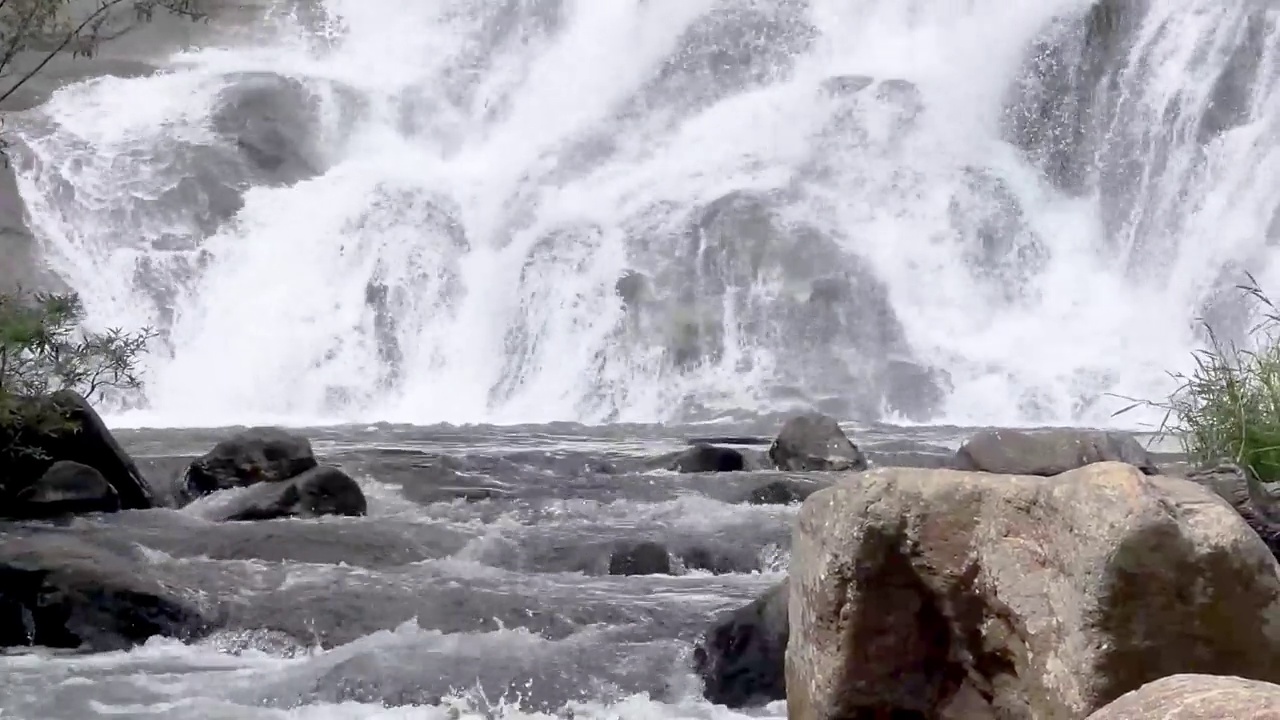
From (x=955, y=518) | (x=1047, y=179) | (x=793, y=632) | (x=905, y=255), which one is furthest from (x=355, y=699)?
(x=1047, y=179)

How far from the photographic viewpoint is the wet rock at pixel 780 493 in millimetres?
9930


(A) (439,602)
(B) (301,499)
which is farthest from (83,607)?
(B) (301,499)

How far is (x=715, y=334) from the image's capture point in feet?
65.9

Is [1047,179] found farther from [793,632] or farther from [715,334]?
[793,632]

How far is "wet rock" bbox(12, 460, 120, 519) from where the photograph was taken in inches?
366

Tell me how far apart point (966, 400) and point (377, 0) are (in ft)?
49.9

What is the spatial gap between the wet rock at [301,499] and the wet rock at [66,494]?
812 millimetres

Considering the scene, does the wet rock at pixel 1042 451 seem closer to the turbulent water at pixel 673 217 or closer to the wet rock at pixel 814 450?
the wet rock at pixel 814 450

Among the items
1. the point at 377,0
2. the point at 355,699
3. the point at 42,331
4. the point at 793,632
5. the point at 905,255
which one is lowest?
the point at 355,699

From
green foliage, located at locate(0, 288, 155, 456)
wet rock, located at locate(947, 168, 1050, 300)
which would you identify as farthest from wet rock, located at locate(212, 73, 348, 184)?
green foliage, located at locate(0, 288, 155, 456)

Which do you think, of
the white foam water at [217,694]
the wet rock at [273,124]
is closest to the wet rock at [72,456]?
the white foam water at [217,694]

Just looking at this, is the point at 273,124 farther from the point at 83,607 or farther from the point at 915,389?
the point at 83,607

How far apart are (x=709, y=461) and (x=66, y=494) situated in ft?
15.4

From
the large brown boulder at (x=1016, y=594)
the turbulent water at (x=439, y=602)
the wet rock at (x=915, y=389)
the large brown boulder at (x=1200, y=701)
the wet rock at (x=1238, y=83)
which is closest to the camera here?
the large brown boulder at (x=1200, y=701)
